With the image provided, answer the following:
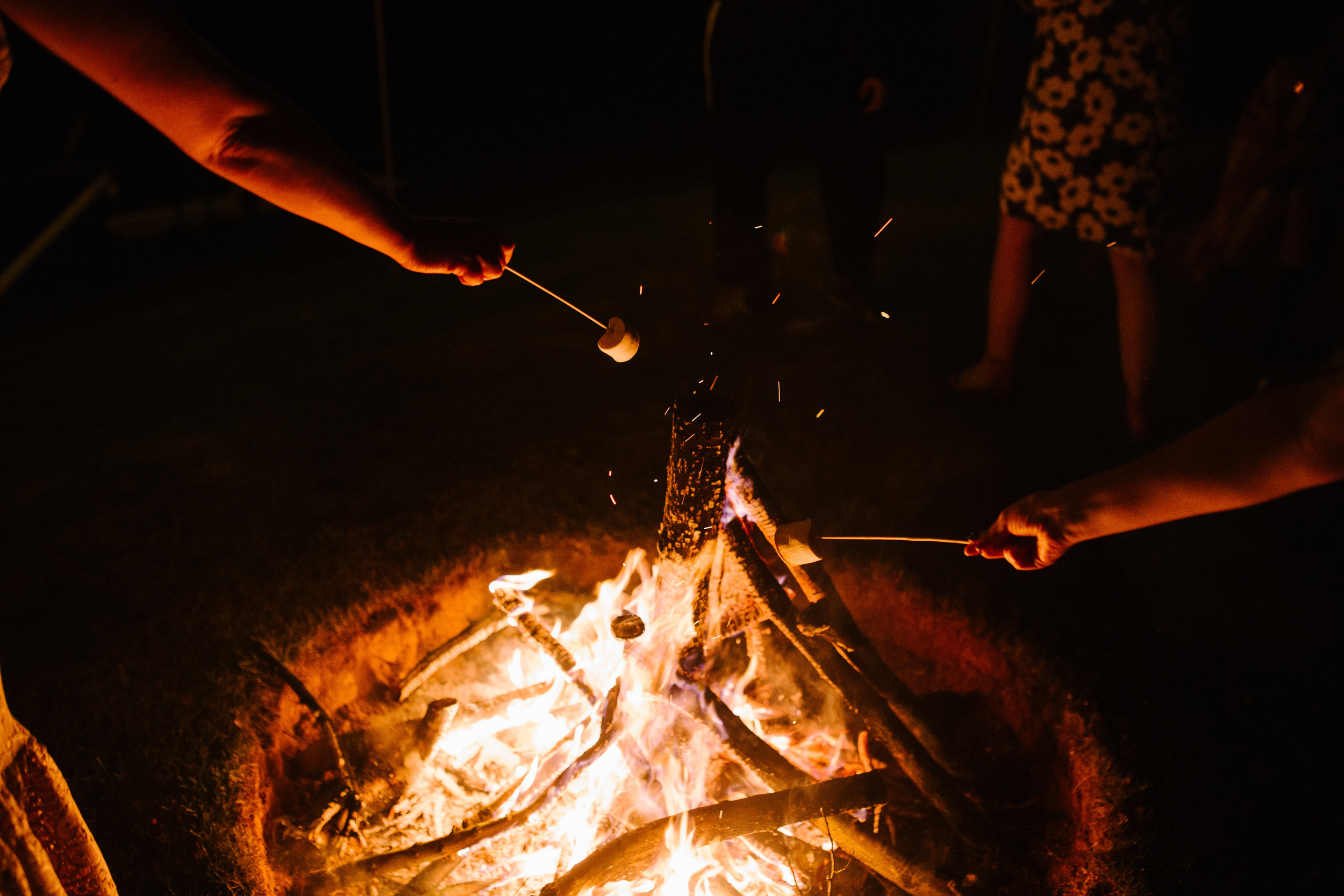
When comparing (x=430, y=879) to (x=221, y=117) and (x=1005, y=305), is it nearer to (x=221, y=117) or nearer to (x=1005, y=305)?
(x=221, y=117)

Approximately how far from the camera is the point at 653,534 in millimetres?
3135

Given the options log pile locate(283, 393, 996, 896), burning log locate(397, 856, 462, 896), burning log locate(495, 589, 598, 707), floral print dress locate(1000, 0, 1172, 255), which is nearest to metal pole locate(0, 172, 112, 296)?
burning log locate(495, 589, 598, 707)

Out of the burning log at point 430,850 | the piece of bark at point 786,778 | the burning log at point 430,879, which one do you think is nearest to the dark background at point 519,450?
the burning log at point 430,850

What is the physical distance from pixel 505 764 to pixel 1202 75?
16.3 m

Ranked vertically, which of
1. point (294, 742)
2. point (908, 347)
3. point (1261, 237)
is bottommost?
point (294, 742)

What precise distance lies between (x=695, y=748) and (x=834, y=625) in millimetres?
497

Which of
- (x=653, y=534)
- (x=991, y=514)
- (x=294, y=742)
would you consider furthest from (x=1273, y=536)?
(x=294, y=742)

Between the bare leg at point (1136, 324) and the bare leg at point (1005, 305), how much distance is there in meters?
0.39

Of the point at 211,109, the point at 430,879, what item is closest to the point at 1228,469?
the point at 211,109

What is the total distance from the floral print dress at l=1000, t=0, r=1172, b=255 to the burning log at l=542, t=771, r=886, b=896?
278cm

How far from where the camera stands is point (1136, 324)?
3.73m

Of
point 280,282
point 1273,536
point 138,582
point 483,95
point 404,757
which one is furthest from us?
point 483,95

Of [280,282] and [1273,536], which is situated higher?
[280,282]

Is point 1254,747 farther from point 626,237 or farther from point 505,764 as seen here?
point 626,237
